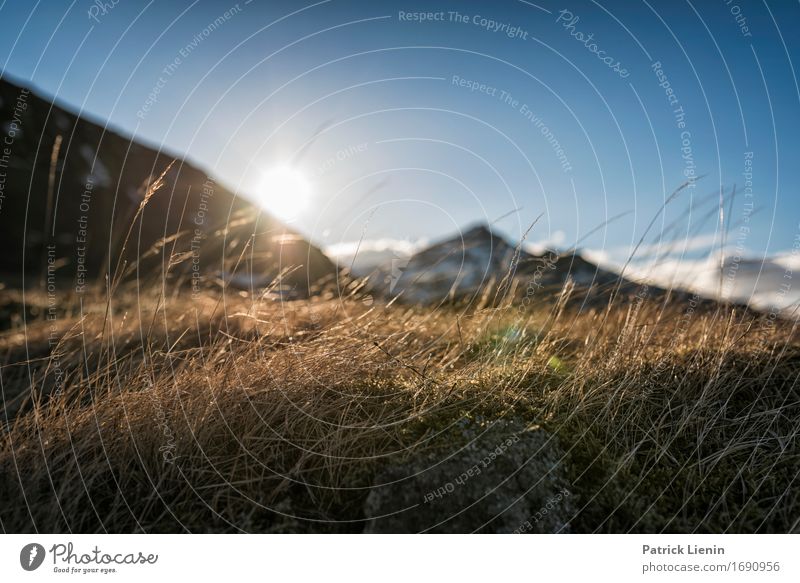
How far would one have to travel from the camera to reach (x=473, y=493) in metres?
2.30

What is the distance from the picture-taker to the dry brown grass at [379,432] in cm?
239

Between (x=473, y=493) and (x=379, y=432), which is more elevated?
(x=379, y=432)

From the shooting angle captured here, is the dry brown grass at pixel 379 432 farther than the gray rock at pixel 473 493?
Yes

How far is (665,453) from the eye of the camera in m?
2.72

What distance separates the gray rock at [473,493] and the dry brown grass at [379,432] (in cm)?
9

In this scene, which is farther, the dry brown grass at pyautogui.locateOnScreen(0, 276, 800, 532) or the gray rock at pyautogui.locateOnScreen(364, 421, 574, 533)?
the dry brown grass at pyautogui.locateOnScreen(0, 276, 800, 532)

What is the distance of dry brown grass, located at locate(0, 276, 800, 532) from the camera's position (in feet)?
7.84

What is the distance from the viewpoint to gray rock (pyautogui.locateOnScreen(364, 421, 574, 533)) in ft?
7.39

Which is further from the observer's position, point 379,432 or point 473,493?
point 379,432

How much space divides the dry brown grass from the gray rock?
0.09 metres

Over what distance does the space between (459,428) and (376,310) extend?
52.7 inches

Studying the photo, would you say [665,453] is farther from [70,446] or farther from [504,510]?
[70,446]

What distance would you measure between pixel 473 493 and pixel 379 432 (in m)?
0.56
